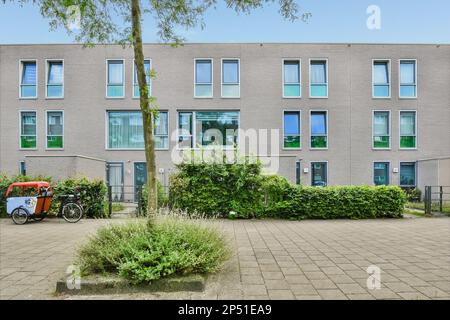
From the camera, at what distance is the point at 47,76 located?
60.1 ft

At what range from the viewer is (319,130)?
1828 centimetres

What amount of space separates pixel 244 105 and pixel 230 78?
6.23ft

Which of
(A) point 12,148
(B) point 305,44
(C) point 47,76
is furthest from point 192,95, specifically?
(A) point 12,148

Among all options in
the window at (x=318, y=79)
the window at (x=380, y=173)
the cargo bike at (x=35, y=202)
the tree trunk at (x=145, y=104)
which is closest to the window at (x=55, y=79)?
the cargo bike at (x=35, y=202)

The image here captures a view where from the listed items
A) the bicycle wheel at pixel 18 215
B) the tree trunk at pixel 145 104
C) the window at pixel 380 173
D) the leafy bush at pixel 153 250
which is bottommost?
the bicycle wheel at pixel 18 215

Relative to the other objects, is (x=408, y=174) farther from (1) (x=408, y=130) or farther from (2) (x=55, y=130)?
(2) (x=55, y=130)

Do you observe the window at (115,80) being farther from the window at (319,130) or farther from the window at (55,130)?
the window at (319,130)

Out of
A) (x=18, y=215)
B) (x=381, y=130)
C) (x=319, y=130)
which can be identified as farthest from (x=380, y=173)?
(x=18, y=215)

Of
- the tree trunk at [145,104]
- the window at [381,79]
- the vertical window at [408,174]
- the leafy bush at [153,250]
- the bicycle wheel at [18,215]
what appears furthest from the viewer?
the window at [381,79]

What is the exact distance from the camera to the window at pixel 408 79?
18375 mm

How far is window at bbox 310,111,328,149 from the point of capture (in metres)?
18.1

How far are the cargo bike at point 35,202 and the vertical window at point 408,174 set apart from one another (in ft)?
57.0
